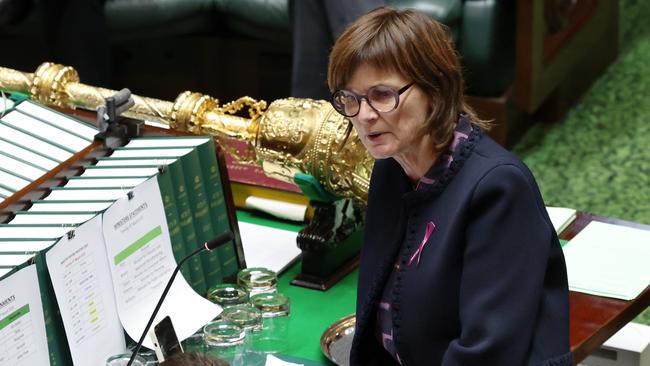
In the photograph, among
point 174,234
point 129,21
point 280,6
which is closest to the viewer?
point 174,234

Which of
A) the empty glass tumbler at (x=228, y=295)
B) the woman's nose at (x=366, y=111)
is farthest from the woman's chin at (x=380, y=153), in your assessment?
the empty glass tumbler at (x=228, y=295)

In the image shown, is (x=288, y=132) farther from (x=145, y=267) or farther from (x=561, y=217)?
(x=561, y=217)

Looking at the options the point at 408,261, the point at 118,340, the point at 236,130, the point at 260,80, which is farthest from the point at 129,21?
the point at 408,261

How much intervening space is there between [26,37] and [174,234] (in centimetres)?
319

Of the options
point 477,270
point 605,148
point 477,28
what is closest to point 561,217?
point 477,270

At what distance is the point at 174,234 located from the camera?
→ 2.14 metres

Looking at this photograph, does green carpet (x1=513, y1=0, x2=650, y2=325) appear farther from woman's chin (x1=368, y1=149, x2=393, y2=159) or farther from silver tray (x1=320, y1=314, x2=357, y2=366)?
woman's chin (x1=368, y1=149, x2=393, y2=159)

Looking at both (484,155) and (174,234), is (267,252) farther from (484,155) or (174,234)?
(484,155)

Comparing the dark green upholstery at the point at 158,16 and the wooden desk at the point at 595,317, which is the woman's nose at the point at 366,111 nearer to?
the wooden desk at the point at 595,317

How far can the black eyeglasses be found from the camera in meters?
1.61

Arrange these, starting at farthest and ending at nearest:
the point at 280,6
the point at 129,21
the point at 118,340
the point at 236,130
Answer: the point at 129,21, the point at 280,6, the point at 236,130, the point at 118,340

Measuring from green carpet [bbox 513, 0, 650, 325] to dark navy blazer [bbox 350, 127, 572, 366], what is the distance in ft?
8.25

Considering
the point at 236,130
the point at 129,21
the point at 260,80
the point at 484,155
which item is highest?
the point at 484,155

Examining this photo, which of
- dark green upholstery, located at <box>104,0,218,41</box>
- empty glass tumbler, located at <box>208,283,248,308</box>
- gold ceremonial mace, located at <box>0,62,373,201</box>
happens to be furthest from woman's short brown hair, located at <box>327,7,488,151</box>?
dark green upholstery, located at <box>104,0,218,41</box>
